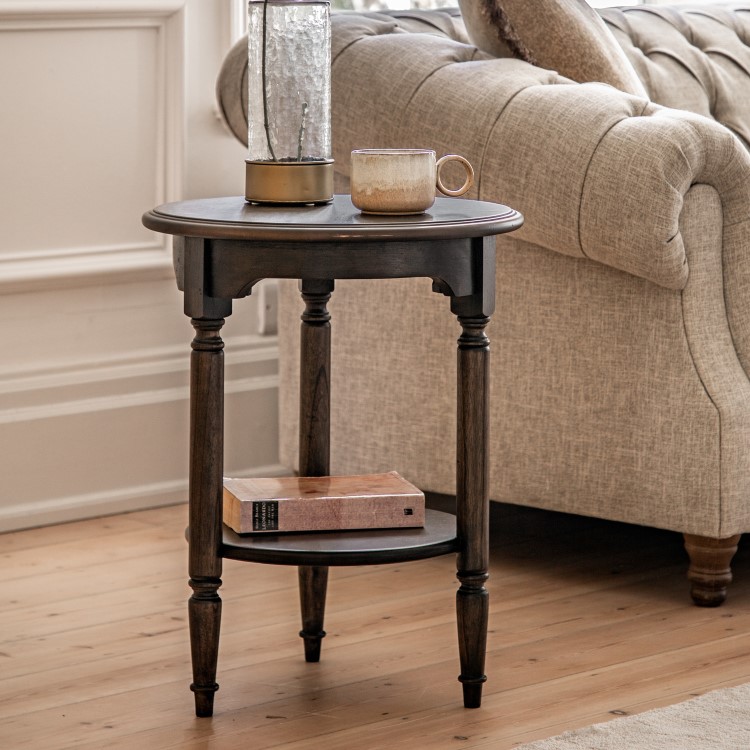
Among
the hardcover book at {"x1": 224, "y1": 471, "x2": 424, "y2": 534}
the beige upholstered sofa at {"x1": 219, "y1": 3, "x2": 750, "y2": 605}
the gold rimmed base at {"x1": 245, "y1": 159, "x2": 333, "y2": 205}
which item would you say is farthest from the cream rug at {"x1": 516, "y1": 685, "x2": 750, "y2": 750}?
the gold rimmed base at {"x1": 245, "y1": 159, "x2": 333, "y2": 205}

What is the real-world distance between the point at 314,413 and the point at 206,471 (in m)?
0.27

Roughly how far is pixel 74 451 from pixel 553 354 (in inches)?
37.9

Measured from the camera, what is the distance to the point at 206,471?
5.48ft

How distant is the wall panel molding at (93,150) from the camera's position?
2.54 meters

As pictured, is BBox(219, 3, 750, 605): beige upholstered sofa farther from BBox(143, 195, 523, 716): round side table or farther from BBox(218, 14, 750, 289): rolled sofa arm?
BBox(143, 195, 523, 716): round side table

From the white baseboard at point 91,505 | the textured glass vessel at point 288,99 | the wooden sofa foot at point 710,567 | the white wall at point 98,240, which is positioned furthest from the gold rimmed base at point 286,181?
the white baseboard at point 91,505

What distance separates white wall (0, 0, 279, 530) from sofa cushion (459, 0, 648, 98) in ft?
2.26

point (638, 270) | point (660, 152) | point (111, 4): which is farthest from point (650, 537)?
point (111, 4)

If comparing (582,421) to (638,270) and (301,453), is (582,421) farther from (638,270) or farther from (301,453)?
(301,453)

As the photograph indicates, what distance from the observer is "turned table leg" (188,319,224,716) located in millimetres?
1661

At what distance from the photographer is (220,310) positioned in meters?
1.65

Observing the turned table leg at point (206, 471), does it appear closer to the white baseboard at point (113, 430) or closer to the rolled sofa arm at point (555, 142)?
the rolled sofa arm at point (555, 142)

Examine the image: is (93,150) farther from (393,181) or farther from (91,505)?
(393,181)

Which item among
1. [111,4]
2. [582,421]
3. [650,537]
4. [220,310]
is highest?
[111,4]
